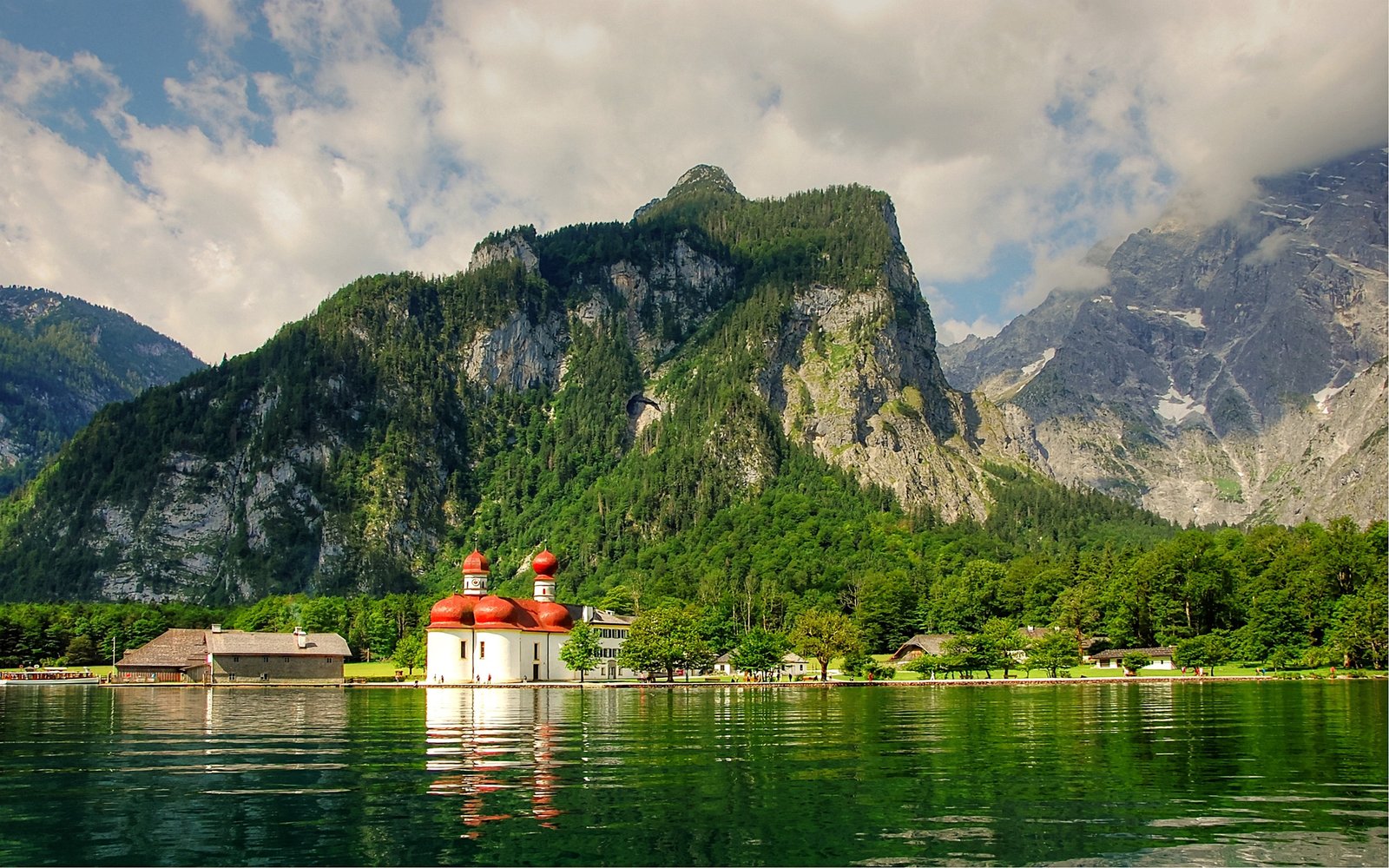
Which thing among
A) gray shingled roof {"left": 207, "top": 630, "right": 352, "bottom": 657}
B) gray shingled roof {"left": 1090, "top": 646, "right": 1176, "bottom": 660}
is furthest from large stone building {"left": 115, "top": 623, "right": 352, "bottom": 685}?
gray shingled roof {"left": 1090, "top": 646, "right": 1176, "bottom": 660}

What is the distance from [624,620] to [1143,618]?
71.9 m

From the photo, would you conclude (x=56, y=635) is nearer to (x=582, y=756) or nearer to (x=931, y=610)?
(x=931, y=610)

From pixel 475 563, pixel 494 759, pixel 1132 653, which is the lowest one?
pixel 1132 653

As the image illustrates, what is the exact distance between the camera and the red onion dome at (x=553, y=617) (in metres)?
151

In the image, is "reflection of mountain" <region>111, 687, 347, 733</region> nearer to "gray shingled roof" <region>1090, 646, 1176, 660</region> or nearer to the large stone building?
the large stone building

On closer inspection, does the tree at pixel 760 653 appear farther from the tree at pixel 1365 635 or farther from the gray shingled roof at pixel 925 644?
the tree at pixel 1365 635

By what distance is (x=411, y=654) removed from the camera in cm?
15788

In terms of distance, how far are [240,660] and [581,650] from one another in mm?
46769

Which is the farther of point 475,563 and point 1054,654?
point 475,563

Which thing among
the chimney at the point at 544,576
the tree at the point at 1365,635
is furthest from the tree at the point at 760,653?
the tree at the point at 1365,635

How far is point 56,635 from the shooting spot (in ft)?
584

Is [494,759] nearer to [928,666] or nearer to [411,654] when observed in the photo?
[928,666]

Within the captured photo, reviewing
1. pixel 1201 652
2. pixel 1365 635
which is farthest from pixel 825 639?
pixel 1365 635

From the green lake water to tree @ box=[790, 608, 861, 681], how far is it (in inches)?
2399
